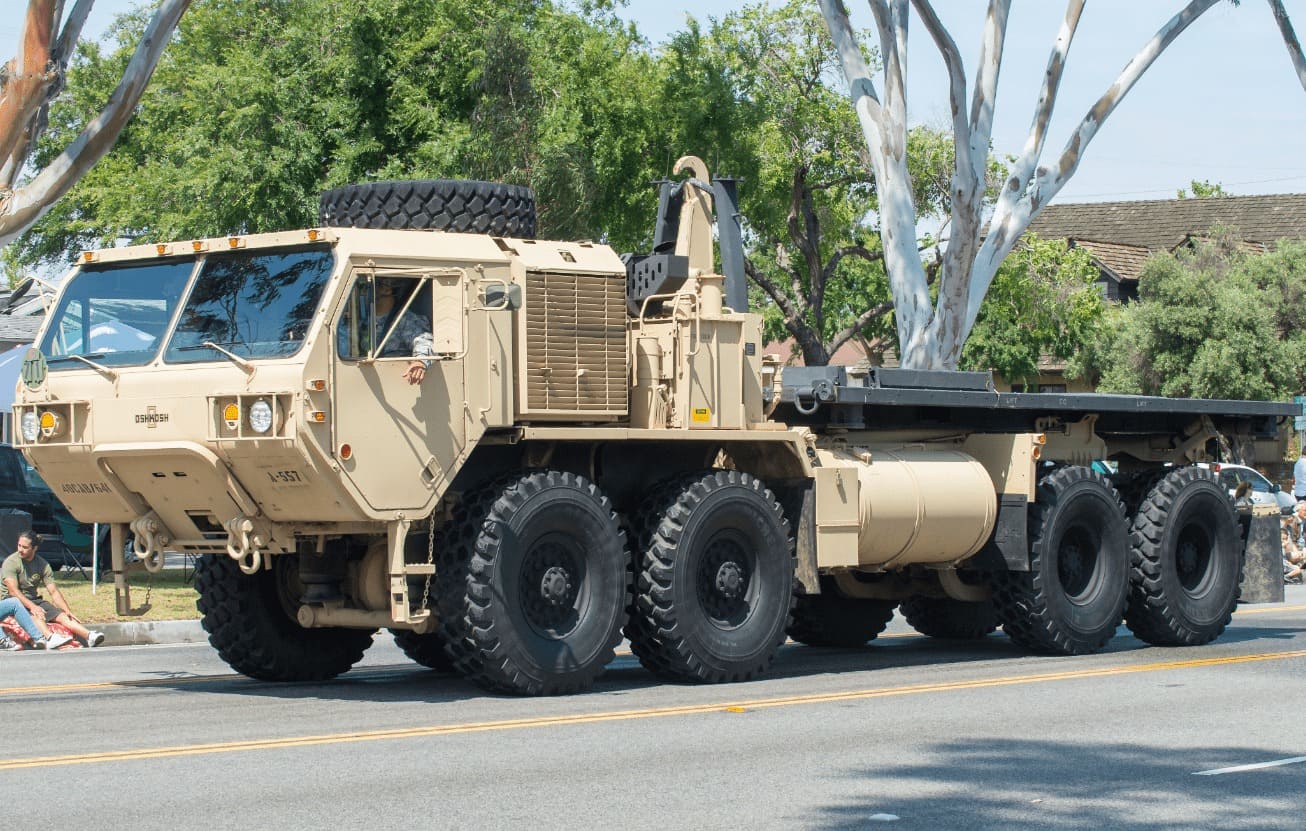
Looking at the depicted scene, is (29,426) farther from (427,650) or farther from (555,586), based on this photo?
(555,586)

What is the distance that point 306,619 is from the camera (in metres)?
12.4

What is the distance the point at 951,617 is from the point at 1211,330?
31821 millimetres

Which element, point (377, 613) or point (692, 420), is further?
point (692, 420)

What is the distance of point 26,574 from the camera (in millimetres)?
17094

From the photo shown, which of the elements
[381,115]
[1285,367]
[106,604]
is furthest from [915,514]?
[1285,367]

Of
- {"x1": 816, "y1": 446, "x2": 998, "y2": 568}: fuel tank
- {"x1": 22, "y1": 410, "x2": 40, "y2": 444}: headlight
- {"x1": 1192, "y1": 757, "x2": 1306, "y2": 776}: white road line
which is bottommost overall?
{"x1": 1192, "y1": 757, "x2": 1306, "y2": 776}: white road line

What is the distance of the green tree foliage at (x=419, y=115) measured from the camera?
2784 centimetres

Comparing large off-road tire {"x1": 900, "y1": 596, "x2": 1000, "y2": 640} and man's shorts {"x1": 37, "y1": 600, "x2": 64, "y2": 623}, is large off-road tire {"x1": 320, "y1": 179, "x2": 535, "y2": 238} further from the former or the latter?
man's shorts {"x1": 37, "y1": 600, "x2": 64, "y2": 623}

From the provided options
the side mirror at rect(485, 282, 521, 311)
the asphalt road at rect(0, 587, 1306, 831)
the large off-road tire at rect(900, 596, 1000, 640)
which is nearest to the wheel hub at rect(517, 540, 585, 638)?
the asphalt road at rect(0, 587, 1306, 831)

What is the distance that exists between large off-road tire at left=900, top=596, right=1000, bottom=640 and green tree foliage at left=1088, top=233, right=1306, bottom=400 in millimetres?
29460

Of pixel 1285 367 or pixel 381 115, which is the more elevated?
pixel 381 115

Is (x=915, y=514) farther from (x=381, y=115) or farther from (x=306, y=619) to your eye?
(x=381, y=115)

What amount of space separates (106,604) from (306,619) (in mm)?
8511

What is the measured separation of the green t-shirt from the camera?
17.0 m
